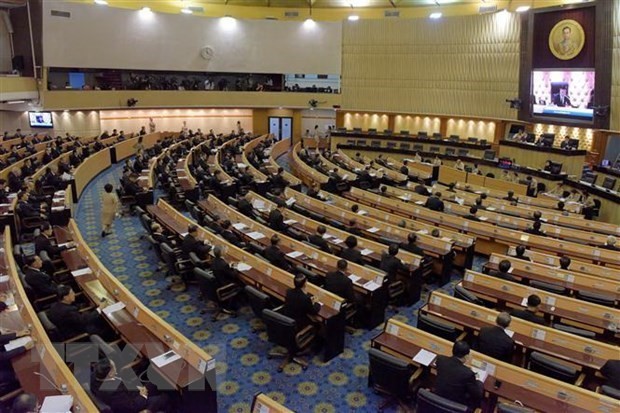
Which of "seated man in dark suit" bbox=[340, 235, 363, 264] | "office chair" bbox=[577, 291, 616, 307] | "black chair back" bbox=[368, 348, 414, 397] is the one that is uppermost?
"seated man in dark suit" bbox=[340, 235, 363, 264]

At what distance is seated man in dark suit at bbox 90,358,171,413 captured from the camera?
466 cm

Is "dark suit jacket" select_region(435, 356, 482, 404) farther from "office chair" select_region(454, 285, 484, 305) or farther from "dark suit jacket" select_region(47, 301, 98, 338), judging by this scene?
"dark suit jacket" select_region(47, 301, 98, 338)

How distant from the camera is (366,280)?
25.2 ft

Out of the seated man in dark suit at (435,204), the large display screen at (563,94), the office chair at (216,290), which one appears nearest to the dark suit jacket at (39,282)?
the office chair at (216,290)

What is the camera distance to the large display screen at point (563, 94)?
57.5 feet

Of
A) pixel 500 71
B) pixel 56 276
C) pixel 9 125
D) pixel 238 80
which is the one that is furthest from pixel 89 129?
pixel 500 71

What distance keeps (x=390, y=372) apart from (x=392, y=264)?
2829mm

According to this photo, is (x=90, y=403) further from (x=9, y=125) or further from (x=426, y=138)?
(x=9, y=125)

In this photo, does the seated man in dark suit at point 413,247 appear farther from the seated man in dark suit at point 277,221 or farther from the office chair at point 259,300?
the office chair at point 259,300

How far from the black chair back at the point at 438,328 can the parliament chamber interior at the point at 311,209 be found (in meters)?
0.09

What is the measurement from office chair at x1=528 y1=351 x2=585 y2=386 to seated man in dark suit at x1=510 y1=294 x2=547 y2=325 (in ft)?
2.60

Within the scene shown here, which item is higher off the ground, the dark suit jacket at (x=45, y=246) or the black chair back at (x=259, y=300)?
the dark suit jacket at (x=45, y=246)

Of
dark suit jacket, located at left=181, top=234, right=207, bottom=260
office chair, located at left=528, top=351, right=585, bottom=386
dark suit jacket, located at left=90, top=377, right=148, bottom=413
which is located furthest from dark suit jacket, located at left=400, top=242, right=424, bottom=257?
dark suit jacket, located at left=90, top=377, right=148, bottom=413

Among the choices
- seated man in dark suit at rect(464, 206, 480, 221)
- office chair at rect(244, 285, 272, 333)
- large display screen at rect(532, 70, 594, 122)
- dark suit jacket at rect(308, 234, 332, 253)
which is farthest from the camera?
large display screen at rect(532, 70, 594, 122)
